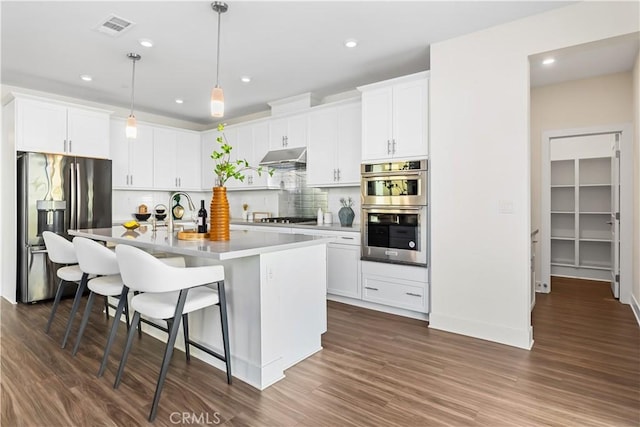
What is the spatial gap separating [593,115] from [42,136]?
261 inches

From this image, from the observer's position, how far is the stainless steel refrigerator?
4031 mm

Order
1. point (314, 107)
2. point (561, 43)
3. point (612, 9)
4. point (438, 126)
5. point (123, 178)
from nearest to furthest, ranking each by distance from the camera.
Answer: point (612, 9) < point (561, 43) < point (438, 126) < point (314, 107) < point (123, 178)

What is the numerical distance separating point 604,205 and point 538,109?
208 centimetres

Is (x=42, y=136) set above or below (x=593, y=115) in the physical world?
below

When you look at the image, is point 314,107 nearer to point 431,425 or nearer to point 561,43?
point 561,43

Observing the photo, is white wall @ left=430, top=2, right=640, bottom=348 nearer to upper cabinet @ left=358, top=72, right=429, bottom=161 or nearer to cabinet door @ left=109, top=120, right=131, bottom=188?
upper cabinet @ left=358, top=72, right=429, bottom=161

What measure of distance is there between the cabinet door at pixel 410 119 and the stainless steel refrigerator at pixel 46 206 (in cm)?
381

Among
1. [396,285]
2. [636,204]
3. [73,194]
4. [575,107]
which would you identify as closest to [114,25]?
[73,194]

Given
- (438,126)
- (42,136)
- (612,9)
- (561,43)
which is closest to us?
(612,9)

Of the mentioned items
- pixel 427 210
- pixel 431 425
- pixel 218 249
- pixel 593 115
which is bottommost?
pixel 431 425

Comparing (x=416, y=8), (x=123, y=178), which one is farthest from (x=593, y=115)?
(x=123, y=178)

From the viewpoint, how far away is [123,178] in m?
5.20

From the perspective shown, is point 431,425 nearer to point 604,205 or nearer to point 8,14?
point 8,14

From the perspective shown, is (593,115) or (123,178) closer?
(593,115)
